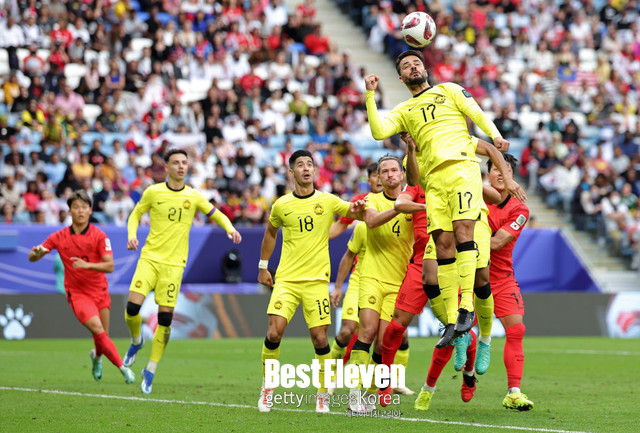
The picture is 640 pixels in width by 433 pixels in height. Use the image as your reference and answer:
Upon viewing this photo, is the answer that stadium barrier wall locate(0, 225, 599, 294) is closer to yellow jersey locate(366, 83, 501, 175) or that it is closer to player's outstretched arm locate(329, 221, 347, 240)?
player's outstretched arm locate(329, 221, 347, 240)

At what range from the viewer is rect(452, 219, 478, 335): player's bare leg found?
9.42m

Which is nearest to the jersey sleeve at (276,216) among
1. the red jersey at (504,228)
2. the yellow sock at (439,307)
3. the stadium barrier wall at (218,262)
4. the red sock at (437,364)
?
the yellow sock at (439,307)

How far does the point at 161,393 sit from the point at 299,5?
1992 cm

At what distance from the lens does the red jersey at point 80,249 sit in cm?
1290

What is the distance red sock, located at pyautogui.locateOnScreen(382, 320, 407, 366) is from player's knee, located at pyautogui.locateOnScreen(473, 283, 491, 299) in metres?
0.89

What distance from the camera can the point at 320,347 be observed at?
402 inches

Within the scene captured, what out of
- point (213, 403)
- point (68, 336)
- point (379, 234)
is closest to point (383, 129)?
point (379, 234)

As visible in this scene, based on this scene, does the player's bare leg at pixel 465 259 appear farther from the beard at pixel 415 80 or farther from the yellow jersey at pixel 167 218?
the yellow jersey at pixel 167 218

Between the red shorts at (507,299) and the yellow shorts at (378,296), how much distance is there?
108 cm

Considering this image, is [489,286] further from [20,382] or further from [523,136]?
[523,136]

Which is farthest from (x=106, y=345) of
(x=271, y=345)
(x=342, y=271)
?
(x=271, y=345)

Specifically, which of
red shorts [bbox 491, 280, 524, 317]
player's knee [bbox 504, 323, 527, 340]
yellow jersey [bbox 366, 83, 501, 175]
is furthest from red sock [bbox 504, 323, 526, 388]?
yellow jersey [bbox 366, 83, 501, 175]

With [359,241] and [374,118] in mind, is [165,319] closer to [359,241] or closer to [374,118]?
[359,241]

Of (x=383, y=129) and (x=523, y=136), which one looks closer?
(x=383, y=129)
